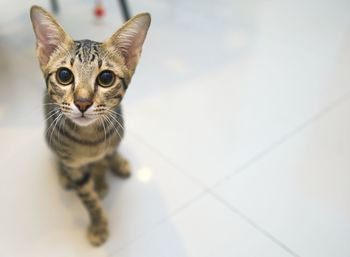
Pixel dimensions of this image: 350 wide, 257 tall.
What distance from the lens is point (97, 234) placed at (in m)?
1.05

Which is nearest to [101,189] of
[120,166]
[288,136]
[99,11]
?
[120,166]

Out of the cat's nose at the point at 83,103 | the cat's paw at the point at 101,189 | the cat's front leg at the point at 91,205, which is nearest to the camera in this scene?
the cat's nose at the point at 83,103

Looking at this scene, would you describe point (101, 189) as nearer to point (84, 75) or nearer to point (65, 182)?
point (65, 182)

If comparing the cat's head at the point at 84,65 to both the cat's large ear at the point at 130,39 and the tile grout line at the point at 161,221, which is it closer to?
the cat's large ear at the point at 130,39

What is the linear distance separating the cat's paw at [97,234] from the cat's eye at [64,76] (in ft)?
1.50

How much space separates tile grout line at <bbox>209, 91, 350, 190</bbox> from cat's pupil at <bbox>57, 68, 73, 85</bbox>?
0.61m

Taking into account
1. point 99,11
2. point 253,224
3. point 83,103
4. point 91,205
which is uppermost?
point 83,103

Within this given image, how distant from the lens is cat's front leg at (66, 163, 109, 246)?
103 centimetres

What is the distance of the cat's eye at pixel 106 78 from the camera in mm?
804

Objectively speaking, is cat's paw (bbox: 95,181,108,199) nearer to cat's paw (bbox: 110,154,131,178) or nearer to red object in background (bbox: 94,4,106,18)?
cat's paw (bbox: 110,154,131,178)

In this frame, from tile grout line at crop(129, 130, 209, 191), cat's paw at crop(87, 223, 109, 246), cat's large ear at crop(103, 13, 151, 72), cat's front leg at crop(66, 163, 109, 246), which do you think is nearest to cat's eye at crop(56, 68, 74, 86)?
cat's large ear at crop(103, 13, 151, 72)

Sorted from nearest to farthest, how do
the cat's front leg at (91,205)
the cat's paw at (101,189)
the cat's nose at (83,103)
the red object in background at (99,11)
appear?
the cat's nose at (83,103) → the cat's front leg at (91,205) → the cat's paw at (101,189) → the red object in background at (99,11)

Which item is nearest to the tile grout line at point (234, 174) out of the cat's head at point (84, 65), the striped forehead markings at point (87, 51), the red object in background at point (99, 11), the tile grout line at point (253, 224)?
the tile grout line at point (253, 224)

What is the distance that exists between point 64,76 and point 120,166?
502 mm
